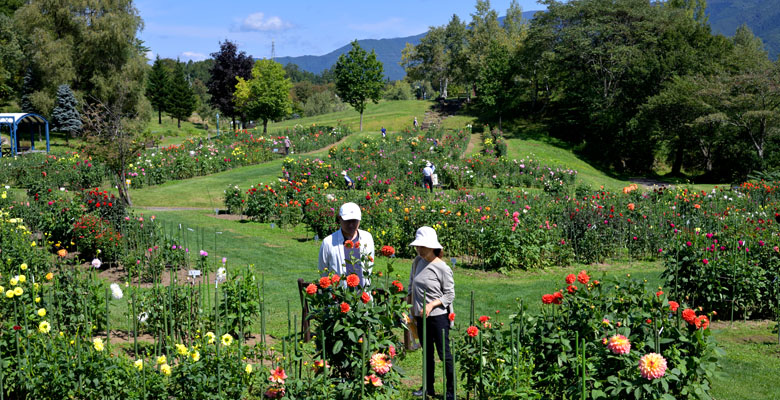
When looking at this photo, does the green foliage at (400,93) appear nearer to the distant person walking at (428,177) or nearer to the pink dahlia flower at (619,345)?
the distant person walking at (428,177)

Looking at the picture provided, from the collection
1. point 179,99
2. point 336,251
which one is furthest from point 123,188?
point 179,99

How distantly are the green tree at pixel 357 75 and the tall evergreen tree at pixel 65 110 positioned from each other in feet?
60.5

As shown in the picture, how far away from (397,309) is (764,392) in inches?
145

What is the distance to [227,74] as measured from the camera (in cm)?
4525

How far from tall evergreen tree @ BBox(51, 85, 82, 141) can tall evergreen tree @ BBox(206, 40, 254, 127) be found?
10081 mm

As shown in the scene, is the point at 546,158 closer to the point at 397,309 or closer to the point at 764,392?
→ the point at 764,392

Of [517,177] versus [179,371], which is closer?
[179,371]

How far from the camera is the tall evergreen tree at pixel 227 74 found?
149 ft

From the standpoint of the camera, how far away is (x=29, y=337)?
435 cm

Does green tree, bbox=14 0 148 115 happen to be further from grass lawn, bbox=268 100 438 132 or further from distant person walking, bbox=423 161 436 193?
distant person walking, bbox=423 161 436 193

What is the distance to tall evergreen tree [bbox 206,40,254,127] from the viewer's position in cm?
4528

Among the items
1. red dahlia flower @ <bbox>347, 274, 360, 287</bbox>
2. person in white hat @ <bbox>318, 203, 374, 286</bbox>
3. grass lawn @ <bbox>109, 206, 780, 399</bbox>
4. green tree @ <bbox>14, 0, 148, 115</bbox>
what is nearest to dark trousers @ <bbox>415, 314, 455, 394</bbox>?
grass lawn @ <bbox>109, 206, 780, 399</bbox>

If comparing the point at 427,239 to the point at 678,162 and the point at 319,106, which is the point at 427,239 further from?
the point at 319,106

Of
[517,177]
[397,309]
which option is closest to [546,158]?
[517,177]
